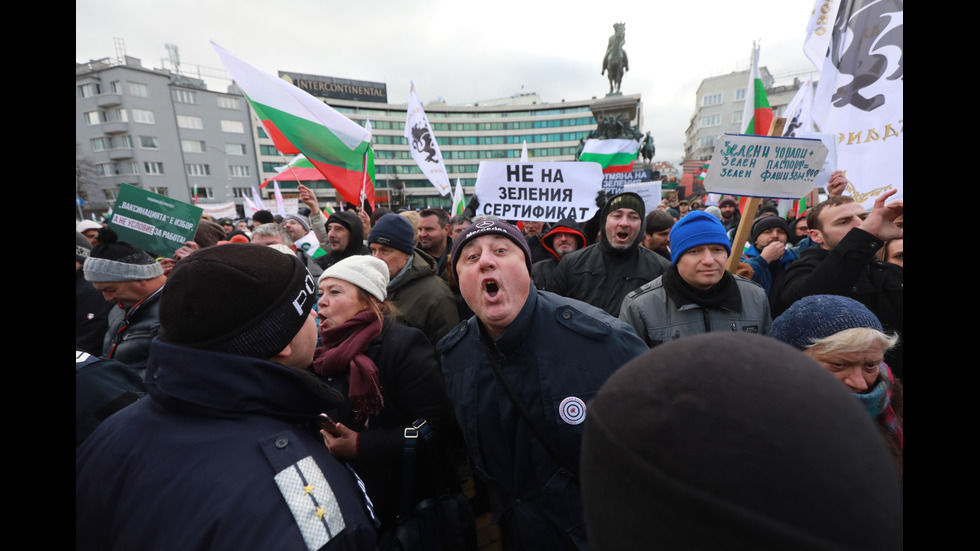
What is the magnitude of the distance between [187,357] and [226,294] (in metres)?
0.19

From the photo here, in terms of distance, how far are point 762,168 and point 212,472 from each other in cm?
350

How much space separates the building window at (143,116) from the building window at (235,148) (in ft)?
22.9

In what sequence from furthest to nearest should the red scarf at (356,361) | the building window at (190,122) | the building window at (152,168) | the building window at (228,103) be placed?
the building window at (228,103) → the building window at (190,122) → the building window at (152,168) → the red scarf at (356,361)

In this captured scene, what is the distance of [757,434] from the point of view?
0.41 meters

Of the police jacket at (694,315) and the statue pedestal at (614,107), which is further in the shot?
the statue pedestal at (614,107)

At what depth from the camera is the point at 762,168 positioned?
9.39ft

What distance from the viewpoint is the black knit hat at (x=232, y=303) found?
1116 millimetres

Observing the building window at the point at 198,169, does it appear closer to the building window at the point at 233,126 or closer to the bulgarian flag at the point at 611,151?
the building window at the point at 233,126

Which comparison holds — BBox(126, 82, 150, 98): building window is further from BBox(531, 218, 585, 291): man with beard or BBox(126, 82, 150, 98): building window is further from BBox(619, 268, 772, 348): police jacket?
BBox(619, 268, 772, 348): police jacket

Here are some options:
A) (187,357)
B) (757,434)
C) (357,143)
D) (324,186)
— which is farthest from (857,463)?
(324,186)

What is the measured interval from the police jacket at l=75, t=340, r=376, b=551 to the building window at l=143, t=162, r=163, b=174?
56.7m

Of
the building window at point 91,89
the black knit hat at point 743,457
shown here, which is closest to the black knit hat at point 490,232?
the black knit hat at point 743,457

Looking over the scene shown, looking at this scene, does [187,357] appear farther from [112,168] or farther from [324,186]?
[324,186]

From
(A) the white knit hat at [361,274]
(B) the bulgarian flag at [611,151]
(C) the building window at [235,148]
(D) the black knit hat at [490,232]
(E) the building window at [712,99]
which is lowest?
(A) the white knit hat at [361,274]
